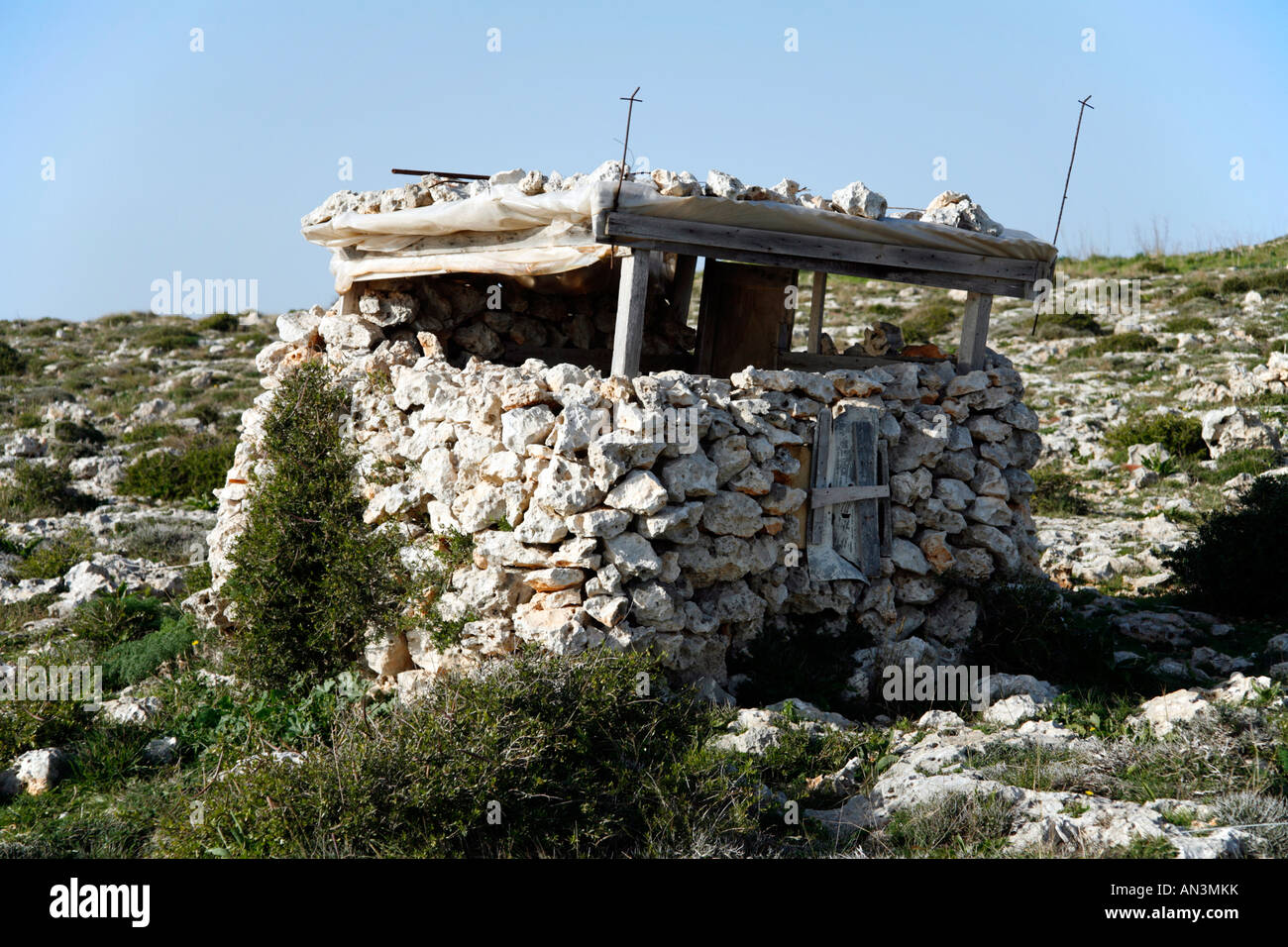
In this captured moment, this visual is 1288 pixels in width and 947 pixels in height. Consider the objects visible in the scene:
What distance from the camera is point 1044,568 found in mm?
12047

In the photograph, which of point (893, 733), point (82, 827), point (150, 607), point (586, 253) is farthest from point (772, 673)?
point (150, 607)

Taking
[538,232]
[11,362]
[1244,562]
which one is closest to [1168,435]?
[1244,562]

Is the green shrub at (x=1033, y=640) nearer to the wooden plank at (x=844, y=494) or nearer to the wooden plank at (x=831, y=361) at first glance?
the wooden plank at (x=844, y=494)

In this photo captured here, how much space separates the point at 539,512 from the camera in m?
6.55

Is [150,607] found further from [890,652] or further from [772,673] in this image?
[890,652]

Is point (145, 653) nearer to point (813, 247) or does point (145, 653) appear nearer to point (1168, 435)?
point (813, 247)

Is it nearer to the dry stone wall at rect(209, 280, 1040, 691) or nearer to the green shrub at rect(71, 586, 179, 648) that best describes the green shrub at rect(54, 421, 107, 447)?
the green shrub at rect(71, 586, 179, 648)

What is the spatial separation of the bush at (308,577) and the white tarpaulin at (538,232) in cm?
186

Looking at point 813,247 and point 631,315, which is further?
point 813,247

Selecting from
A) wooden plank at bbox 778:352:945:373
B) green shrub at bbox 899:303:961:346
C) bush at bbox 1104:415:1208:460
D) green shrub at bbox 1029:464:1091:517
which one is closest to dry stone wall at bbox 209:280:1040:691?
wooden plank at bbox 778:352:945:373

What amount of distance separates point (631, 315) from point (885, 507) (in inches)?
98.0

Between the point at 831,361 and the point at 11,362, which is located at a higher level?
the point at 831,361

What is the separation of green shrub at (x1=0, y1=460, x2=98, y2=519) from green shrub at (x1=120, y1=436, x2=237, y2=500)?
74 centimetres

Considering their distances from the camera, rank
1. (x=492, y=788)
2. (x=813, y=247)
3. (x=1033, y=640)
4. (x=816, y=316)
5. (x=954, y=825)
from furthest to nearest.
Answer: (x=816, y=316), (x=1033, y=640), (x=813, y=247), (x=954, y=825), (x=492, y=788)
